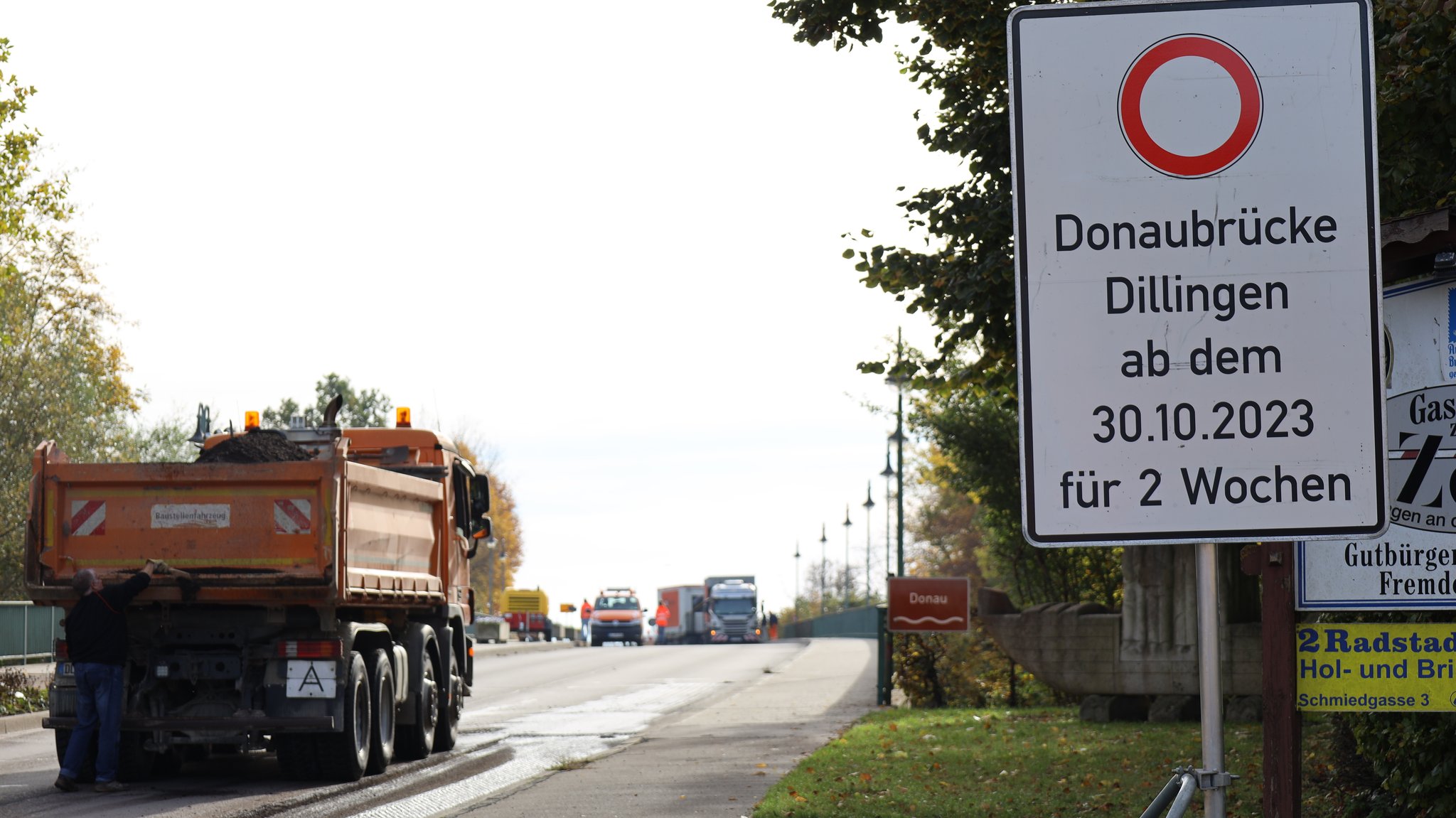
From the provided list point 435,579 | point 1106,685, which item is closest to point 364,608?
point 435,579

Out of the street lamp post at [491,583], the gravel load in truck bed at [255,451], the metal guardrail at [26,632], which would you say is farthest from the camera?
the street lamp post at [491,583]

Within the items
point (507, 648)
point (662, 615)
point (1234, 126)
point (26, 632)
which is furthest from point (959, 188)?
point (662, 615)

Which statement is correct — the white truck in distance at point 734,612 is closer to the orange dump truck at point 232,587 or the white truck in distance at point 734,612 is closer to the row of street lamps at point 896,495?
the row of street lamps at point 896,495

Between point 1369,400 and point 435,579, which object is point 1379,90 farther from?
point 435,579

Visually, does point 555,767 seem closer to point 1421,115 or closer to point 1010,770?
point 1010,770

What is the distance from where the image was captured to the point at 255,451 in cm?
1377

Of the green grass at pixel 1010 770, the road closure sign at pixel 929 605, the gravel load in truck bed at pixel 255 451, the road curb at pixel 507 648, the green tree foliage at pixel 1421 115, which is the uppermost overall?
the green tree foliage at pixel 1421 115

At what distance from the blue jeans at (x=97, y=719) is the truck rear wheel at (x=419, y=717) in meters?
3.10

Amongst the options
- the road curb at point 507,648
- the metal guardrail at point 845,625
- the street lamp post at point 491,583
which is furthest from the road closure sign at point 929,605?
the street lamp post at point 491,583

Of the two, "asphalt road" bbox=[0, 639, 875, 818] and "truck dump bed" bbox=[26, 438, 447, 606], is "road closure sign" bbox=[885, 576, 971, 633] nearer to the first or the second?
"asphalt road" bbox=[0, 639, 875, 818]

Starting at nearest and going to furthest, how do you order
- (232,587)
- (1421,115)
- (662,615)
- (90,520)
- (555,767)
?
(1421,115)
(232,587)
(90,520)
(555,767)
(662,615)

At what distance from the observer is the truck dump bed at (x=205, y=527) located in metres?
13.1

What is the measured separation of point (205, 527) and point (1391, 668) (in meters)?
9.99

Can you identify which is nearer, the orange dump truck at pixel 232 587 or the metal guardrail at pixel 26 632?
the orange dump truck at pixel 232 587
